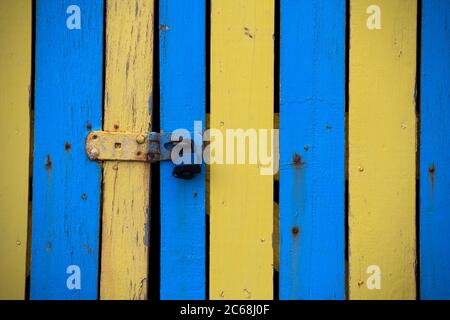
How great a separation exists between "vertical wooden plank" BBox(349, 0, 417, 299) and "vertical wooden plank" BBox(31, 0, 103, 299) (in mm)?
720

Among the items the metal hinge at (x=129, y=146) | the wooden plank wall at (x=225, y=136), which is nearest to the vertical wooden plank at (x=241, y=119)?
the wooden plank wall at (x=225, y=136)

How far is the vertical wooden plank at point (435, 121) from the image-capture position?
1.01 m

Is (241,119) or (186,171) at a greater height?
(241,119)

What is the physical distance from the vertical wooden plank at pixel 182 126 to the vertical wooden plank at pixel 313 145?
230 mm

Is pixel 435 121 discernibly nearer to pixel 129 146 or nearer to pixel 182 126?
pixel 182 126

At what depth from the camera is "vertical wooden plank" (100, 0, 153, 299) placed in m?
1.00

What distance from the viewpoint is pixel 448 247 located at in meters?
1.02

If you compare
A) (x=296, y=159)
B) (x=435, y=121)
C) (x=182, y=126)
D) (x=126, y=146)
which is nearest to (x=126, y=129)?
(x=126, y=146)

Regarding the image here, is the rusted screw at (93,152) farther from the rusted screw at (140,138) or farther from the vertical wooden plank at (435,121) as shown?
the vertical wooden plank at (435,121)

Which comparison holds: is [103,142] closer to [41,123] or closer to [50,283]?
[41,123]

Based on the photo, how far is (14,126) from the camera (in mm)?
1008

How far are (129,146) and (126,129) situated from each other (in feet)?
0.17

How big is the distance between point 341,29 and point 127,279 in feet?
3.02
